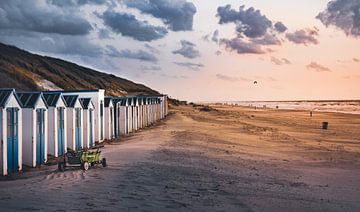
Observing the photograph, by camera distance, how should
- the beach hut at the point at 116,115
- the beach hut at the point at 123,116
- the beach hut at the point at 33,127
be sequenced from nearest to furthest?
the beach hut at the point at 33,127 → the beach hut at the point at 116,115 → the beach hut at the point at 123,116

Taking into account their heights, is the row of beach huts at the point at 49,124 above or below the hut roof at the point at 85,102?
below

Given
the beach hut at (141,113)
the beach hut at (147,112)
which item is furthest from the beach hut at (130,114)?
the beach hut at (147,112)

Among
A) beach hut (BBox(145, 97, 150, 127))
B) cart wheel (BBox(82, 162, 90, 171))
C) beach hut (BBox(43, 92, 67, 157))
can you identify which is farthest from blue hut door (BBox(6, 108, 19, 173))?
beach hut (BBox(145, 97, 150, 127))

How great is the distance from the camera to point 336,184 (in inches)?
636

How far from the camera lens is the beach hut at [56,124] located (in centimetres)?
2255

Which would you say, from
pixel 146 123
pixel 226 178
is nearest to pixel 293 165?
pixel 226 178

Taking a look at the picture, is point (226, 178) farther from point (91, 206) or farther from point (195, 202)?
point (91, 206)

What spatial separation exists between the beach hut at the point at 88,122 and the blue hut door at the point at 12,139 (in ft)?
31.0

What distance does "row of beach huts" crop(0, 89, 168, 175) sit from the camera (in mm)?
17859

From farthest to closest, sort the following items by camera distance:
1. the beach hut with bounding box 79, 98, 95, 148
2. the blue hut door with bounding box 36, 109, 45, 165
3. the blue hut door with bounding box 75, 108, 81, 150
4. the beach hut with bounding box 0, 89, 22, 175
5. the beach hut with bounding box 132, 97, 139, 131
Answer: the beach hut with bounding box 132, 97, 139, 131 → the beach hut with bounding box 79, 98, 95, 148 → the blue hut door with bounding box 75, 108, 81, 150 → the blue hut door with bounding box 36, 109, 45, 165 → the beach hut with bounding box 0, 89, 22, 175

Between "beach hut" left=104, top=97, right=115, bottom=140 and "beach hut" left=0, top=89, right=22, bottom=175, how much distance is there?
50.3 feet

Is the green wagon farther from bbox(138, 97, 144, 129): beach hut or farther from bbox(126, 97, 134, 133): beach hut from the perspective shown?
bbox(138, 97, 144, 129): beach hut

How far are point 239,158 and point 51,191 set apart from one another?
11993mm

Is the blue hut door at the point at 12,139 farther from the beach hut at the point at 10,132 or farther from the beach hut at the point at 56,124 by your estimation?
the beach hut at the point at 56,124
